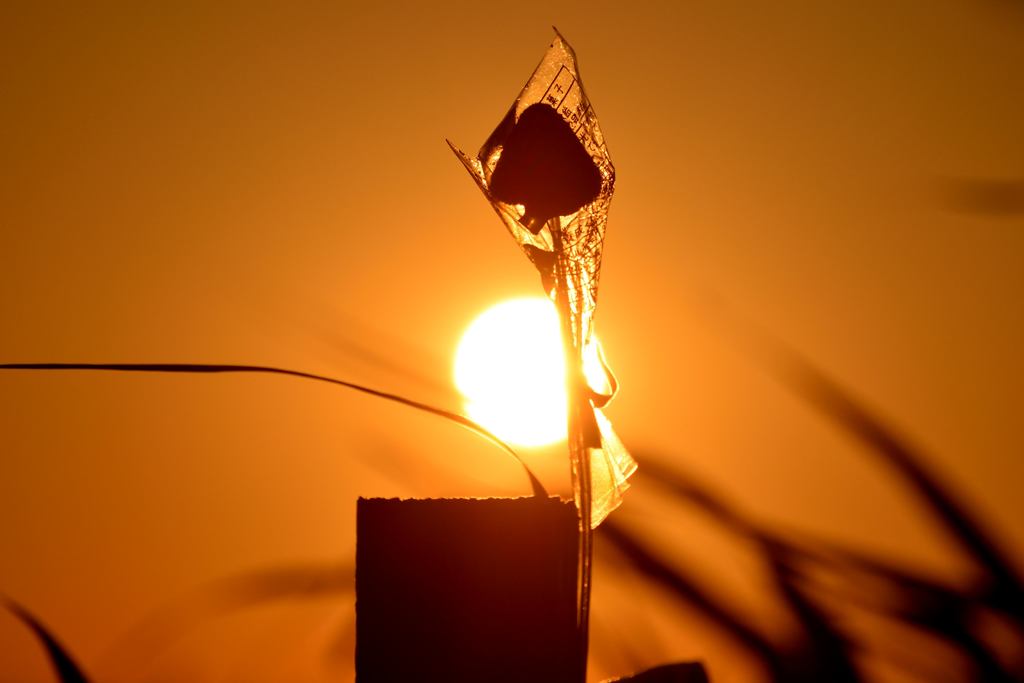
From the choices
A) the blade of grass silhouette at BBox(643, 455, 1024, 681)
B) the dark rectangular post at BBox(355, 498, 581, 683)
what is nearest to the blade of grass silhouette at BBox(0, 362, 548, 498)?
the dark rectangular post at BBox(355, 498, 581, 683)

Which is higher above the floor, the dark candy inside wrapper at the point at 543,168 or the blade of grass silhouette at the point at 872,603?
the dark candy inside wrapper at the point at 543,168

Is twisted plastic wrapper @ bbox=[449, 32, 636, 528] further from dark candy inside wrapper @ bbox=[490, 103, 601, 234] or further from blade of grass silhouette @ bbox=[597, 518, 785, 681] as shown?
blade of grass silhouette @ bbox=[597, 518, 785, 681]

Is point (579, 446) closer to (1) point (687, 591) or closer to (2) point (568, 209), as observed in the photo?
(2) point (568, 209)

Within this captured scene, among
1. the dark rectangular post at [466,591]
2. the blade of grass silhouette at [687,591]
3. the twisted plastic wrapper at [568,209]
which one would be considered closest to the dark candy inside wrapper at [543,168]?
the twisted plastic wrapper at [568,209]

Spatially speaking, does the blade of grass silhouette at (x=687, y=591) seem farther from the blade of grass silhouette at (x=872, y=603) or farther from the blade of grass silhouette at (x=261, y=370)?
the blade of grass silhouette at (x=261, y=370)

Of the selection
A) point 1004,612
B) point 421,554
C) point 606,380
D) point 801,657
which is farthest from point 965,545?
point 421,554

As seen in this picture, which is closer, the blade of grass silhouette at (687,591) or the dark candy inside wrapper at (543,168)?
the dark candy inside wrapper at (543,168)

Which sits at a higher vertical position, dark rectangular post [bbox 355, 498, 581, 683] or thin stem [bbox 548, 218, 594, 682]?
thin stem [bbox 548, 218, 594, 682]

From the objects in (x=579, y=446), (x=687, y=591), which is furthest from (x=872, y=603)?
(x=579, y=446)
